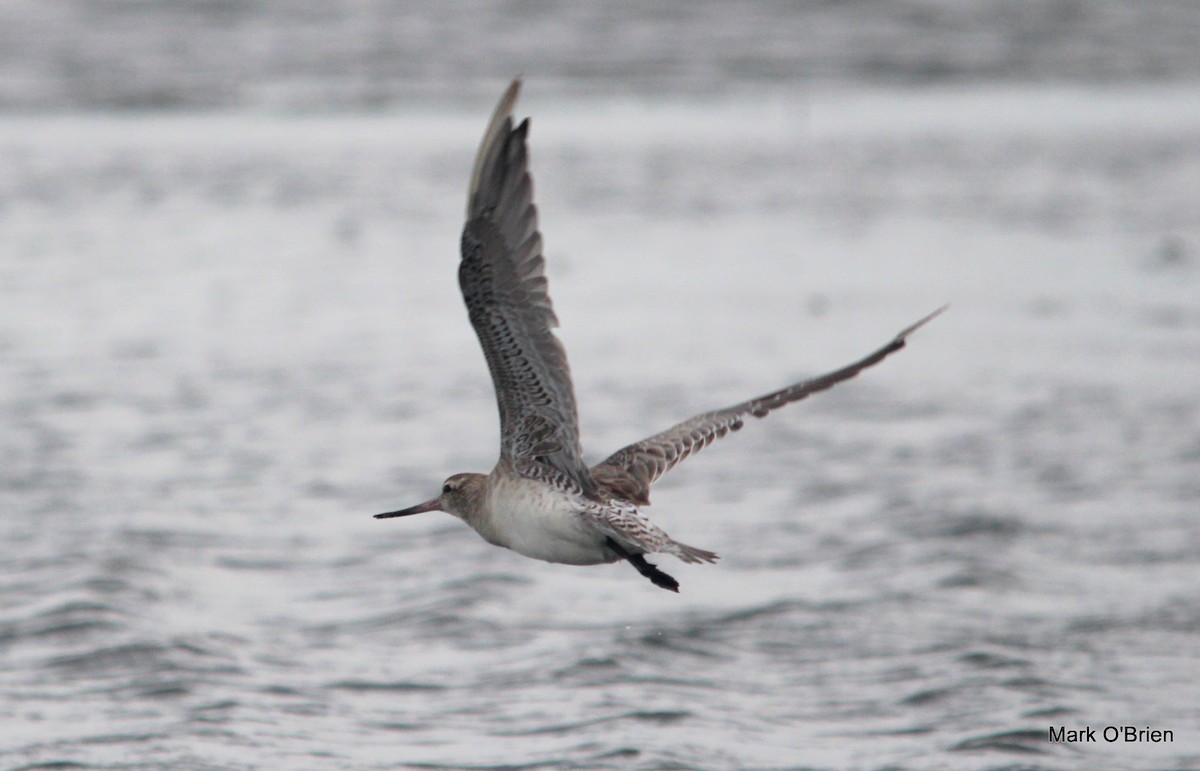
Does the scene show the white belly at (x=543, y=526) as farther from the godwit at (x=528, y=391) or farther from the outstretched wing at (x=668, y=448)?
the outstretched wing at (x=668, y=448)

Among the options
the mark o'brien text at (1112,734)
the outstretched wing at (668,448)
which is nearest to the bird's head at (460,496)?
the outstretched wing at (668,448)

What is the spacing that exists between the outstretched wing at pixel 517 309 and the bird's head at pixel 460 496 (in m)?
0.49

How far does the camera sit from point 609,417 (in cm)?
1048

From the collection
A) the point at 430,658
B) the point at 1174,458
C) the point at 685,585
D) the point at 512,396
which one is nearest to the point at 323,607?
the point at 430,658

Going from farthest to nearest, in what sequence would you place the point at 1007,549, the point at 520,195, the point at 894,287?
the point at 894,287
the point at 1007,549
the point at 520,195

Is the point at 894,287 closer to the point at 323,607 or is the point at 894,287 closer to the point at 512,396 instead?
the point at 323,607

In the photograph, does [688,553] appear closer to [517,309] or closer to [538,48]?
[517,309]

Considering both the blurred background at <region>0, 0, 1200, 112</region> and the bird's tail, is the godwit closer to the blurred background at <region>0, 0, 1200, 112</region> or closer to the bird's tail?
the bird's tail

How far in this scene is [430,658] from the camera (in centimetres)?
759

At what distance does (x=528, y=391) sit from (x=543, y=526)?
0.41m

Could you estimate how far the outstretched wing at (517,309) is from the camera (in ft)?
17.8

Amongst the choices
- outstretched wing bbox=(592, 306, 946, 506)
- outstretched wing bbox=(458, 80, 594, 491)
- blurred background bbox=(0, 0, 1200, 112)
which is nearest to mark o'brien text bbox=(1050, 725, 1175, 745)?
outstretched wing bbox=(592, 306, 946, 506)

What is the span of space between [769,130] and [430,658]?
12307 millimetres

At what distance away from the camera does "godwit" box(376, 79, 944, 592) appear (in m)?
5.41
